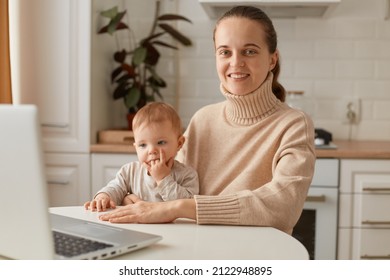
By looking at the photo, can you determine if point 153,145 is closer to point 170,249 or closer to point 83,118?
point 170,249

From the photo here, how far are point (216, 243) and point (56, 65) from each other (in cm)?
131

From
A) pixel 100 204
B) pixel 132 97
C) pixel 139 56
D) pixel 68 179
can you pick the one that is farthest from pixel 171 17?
pixel 100 204

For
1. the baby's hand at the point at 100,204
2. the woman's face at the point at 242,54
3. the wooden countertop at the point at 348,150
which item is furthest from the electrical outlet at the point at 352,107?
the baby's hand at the point at 100,204

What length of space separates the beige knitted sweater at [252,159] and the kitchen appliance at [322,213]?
26.6 inches

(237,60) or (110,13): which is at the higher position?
Result: (110,13)

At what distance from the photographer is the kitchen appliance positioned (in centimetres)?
180

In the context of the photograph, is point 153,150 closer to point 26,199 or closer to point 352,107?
point 26,199

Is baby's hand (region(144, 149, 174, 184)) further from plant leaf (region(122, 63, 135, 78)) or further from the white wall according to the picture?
the white wall

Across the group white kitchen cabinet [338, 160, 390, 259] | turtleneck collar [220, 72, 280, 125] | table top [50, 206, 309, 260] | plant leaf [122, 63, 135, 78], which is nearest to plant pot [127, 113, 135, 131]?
plant leaf [122, 63, 135, 78]

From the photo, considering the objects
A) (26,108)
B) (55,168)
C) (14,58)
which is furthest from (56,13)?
(26,108)

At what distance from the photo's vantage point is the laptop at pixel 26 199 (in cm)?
54

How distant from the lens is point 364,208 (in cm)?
180

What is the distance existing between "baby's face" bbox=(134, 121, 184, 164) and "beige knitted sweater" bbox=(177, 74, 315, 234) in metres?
0.13

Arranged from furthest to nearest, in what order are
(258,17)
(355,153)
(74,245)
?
(355,153) < (258,17) < (74,245)
